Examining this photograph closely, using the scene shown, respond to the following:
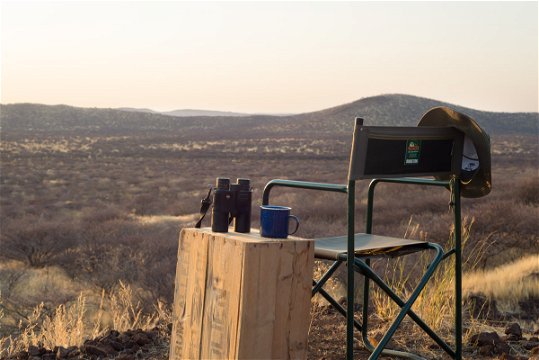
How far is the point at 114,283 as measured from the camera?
7.53m

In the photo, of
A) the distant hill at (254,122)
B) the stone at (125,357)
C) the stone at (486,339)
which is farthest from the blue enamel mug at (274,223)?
the distant hill at (254,122)

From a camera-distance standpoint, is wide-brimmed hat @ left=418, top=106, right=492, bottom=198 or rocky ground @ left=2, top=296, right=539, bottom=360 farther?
rocky ground @ left=2, top=296, right=539, bottom=360

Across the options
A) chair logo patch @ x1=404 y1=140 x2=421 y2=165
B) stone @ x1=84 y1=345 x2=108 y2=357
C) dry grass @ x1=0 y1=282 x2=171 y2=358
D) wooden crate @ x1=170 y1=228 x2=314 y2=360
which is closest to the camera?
wooden crate @ x1=170 y1=228 x2=314 y2=360

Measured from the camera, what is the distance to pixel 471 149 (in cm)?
317

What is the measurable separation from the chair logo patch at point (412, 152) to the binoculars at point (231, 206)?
0.68m

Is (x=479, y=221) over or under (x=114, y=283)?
over

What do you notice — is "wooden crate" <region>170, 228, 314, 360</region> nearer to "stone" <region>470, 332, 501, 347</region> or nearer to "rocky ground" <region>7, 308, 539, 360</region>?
"rocky ground" <region>7, 308, 539, 360</region>

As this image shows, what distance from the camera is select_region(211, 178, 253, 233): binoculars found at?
2566 millimetres

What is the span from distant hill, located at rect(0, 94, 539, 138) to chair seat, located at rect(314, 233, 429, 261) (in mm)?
69103

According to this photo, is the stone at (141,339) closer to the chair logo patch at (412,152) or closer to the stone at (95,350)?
the stone at (95,350)

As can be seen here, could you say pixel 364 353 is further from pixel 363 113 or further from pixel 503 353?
pixel 363 113

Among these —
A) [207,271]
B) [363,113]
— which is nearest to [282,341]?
[207,271]

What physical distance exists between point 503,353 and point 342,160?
3319 cm

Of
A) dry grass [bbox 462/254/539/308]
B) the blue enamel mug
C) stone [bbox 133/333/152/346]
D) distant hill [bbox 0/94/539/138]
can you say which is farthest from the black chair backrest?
distant hill [bbox 0/94/539/138]
